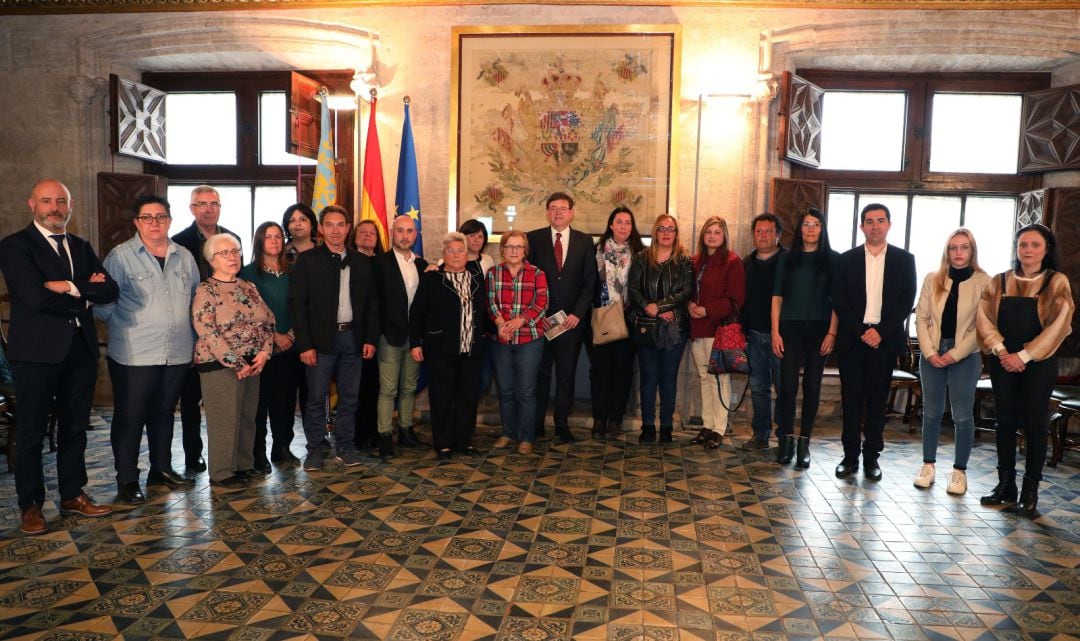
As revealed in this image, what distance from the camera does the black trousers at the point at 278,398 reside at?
15.2 ft

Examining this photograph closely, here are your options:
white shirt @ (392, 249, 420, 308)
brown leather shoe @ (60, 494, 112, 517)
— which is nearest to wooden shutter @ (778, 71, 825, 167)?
white shirt @ (392, 249, 420, 308)

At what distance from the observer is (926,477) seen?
15.0 feet

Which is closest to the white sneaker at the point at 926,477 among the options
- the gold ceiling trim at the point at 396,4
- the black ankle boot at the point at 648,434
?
the black ankle boot at the point at 648,434

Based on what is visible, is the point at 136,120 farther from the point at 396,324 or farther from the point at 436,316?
the point at 436,316

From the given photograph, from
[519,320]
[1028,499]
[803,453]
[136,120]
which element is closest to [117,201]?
[136,120]

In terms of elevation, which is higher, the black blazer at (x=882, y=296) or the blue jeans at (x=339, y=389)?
the black blazer at (x=882, y=296)

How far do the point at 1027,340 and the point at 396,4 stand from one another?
531 cm

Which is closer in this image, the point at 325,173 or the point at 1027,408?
the point at 1027,408

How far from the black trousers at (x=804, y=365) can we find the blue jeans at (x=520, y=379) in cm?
165

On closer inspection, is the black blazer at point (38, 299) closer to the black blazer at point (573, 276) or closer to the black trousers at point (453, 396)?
the black trousers at point (453, 396)

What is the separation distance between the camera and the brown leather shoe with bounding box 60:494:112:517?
3.83m

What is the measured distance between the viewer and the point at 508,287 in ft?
16.8

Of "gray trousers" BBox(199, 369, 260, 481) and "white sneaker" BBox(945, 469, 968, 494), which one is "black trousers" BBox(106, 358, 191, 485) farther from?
"white sneaker" BBox(945, 469, 968, 494)

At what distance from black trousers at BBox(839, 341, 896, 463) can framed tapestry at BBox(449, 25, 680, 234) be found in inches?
88.1
